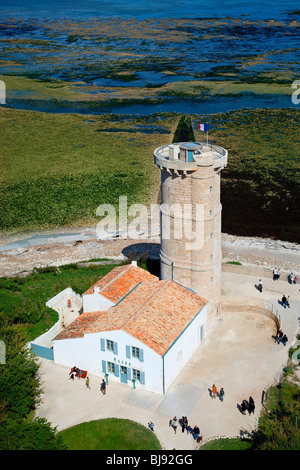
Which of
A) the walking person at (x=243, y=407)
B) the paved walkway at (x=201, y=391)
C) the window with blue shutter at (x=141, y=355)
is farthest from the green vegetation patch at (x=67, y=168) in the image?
the walking person at (x=243, y=407)

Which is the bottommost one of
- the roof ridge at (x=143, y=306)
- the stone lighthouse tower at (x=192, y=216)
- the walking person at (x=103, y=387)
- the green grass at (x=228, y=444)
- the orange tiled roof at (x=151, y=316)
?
the green grass at (x=228, y=444)

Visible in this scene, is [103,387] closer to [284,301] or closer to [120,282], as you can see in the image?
[120,282]

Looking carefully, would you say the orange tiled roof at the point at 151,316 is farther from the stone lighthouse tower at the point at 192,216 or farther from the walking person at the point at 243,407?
the walking person at the point at 243,407

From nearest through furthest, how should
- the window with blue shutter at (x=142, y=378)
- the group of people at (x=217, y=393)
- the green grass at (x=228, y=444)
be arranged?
the green grass at (x=228, y=444), the group of people at (x=217, y=393), the window with blue shutter at (x=142, y=378)

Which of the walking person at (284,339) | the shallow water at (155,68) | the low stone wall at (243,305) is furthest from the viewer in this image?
the shallow water at (155,68)

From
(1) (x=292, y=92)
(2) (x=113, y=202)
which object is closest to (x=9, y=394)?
(2) (x=113, y=202)

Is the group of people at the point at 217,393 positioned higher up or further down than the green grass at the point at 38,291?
further down

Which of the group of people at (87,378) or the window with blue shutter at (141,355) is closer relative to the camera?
the window with blue shutter at (141,355)
